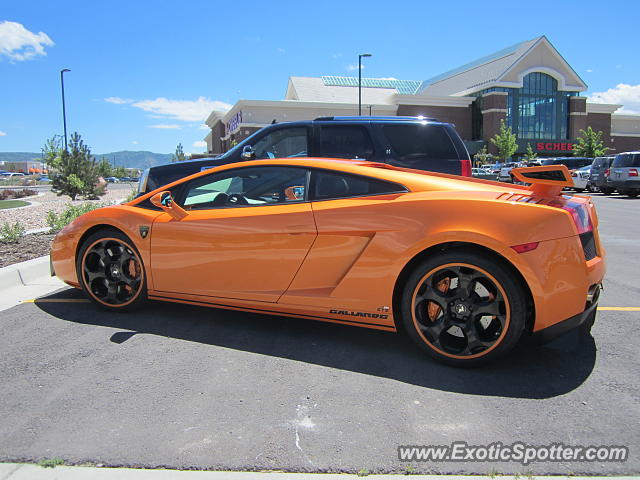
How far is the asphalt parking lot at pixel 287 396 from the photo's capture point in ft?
7.77

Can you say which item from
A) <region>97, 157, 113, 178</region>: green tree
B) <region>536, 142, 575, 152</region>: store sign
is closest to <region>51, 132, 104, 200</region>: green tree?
<region>97, 157, 113, 178</region>: green tree

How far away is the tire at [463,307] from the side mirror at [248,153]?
375 centimetres

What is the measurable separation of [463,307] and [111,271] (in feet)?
10.2

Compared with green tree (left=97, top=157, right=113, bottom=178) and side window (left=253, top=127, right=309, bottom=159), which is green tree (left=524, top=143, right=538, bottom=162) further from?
side window (left=253, top=127, right=309, bottom=159)

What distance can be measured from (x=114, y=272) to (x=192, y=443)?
98.7 inches

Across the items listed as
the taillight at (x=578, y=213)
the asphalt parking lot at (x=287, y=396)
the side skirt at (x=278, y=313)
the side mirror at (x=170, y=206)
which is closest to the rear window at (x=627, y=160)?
the asphalt parking lot at (x=287, y=396)

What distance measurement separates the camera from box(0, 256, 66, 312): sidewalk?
206 inches

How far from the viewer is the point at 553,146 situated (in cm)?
6378

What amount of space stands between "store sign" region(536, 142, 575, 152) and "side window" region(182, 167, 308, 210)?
66.9 meters

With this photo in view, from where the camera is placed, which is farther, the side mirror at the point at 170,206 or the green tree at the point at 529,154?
the green tree at the point at 529,154

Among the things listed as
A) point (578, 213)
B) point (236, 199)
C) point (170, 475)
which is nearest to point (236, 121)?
point (236, 199)

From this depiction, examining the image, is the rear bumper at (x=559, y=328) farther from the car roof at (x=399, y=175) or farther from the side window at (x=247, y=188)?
the side window at (x=247, y=188)

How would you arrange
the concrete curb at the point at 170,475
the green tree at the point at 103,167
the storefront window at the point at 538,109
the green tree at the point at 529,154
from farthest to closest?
the storefront window at the point at 538,109 < the green tree at the point at 529,154 < the green tree at the point at 103,167 < the concrete curb at the point at 170,475

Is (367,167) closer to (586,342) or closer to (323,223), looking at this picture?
(323,223)
